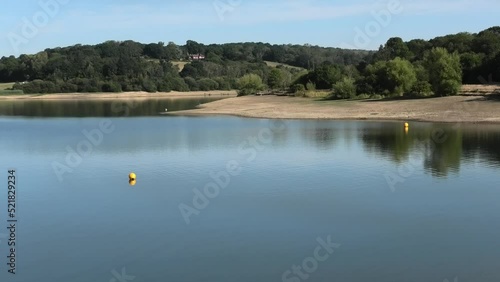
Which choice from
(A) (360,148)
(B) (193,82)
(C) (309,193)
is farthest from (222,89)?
(C) (309,193)

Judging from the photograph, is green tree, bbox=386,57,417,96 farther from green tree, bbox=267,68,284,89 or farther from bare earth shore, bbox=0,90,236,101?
bare earth shore, bbox=0,90,236,101

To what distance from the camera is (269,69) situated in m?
152

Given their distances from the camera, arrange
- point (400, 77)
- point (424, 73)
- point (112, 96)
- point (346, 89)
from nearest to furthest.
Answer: point (424, 73) → point (400, 77) → point (346, 89) → point (112, 96)

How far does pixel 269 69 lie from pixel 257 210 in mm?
133289

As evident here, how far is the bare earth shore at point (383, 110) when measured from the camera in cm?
5084

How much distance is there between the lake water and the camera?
1437 cm

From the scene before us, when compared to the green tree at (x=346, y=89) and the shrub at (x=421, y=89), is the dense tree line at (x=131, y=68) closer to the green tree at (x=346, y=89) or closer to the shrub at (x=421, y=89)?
the green tree at (x=346, y=89)

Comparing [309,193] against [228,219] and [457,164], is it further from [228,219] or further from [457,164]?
[457,164]

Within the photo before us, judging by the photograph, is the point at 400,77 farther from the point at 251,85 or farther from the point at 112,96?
the point at 112,96

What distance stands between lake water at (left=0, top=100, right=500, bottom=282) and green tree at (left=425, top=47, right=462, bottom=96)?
22.3 m

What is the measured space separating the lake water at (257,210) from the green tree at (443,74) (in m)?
22.3

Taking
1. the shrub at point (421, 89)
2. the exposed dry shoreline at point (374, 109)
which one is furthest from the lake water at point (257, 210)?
the shrub at point (421, 89)

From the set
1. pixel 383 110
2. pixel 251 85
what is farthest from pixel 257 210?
pixel 251 85

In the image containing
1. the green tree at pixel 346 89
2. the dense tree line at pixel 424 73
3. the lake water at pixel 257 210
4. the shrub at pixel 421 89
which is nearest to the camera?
the lake water at pixel 257 210
